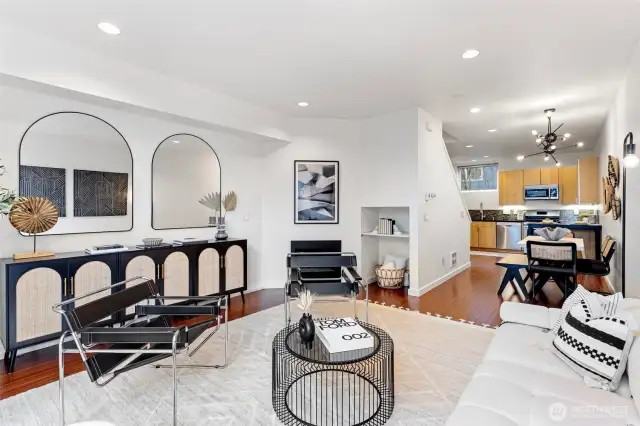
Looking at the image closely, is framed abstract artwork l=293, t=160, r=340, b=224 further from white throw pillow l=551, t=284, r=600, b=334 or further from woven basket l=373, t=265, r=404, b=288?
white throw pillow l=551, t=284, r=600, b=334

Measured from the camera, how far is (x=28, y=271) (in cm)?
271

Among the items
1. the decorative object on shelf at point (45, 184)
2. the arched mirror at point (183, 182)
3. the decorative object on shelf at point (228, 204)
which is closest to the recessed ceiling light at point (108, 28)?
the decorative object on shelf at point (45, 184)

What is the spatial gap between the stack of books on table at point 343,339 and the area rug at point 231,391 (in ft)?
1.48

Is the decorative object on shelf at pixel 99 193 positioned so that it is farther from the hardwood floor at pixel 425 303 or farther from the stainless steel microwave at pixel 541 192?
the stainless steel microwave at pixel 541 192

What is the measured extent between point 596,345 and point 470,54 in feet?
8.21

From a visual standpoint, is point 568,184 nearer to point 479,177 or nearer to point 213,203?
point 479,177

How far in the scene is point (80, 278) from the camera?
3.01m

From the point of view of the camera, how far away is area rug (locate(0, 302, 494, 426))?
6.61 feet

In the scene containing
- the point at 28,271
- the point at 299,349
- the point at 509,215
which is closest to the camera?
the point at 299,349

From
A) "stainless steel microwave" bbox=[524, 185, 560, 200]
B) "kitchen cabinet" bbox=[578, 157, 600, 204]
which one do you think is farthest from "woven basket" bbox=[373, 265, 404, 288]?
"stainless steel microwave" bbox=[524, 185, 560, 200]

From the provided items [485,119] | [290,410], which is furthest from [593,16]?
[290,410]

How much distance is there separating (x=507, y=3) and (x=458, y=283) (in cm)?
421

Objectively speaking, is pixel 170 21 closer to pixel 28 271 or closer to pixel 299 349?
pixel 28 271

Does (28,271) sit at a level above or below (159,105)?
below
